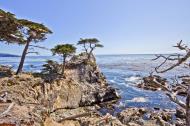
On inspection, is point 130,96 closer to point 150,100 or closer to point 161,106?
point 150,100

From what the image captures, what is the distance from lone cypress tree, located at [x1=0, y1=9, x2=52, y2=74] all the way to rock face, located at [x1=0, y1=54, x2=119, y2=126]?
3.28m

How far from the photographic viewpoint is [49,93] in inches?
1077

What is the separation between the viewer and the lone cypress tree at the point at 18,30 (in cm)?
2433

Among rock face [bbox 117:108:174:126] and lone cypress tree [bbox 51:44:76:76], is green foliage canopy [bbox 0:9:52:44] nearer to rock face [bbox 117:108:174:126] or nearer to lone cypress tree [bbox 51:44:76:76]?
lone cypress tree [bbox 51:44:76:76]

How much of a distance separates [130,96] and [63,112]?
21.0 m

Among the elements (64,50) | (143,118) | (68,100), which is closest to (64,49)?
(64,50)

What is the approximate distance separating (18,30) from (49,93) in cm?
624

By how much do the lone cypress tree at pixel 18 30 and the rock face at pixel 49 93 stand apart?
3.28 m

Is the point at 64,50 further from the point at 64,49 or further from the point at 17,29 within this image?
the point at 17,29

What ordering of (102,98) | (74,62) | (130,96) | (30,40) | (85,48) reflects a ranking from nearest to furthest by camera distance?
(30,40) → (102,98) → (74,62) → (130,96) → (85,48)

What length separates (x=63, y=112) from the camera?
92.1ft

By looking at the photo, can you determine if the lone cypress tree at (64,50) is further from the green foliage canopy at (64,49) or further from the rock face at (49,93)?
the rock face at (49,93)

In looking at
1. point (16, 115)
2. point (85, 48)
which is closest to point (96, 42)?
point (85, 48)

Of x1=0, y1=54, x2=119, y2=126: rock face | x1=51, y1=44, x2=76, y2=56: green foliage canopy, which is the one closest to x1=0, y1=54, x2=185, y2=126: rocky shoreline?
x1=0, y1=54, x2=119, y2=126: rock face
